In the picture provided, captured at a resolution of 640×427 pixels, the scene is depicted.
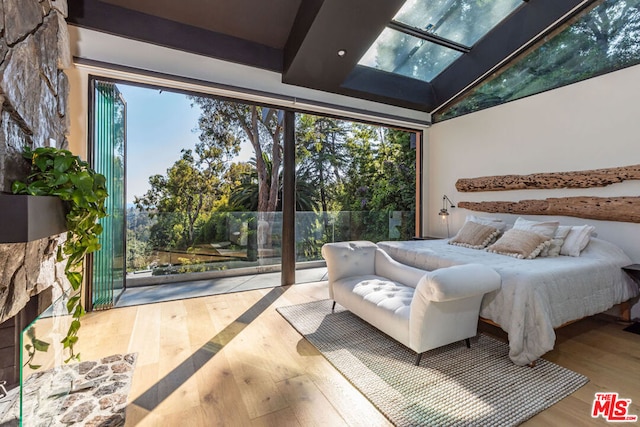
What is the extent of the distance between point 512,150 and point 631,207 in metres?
1.37

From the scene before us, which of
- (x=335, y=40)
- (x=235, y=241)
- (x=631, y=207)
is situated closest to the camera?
(x=631, y=207)

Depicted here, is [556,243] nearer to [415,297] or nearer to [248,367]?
[415,297]

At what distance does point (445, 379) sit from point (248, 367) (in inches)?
51.0

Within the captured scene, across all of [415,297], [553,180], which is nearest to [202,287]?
[415,297]

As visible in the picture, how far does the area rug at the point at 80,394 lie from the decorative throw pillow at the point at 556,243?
3.50 m

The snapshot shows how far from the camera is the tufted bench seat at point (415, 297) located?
6.25 feet

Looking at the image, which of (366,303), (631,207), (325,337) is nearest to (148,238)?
(325,337)

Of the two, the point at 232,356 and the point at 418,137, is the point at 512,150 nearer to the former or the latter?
the point at 418,137

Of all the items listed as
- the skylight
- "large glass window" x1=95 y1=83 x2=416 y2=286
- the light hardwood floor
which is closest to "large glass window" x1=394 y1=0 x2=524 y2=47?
the skylight

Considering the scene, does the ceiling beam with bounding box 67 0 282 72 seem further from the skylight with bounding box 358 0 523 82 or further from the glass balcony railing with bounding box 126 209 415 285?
the glass balcony railing with bounding box 126 209 415 285

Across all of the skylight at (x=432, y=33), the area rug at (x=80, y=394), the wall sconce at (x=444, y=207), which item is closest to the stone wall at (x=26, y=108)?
the area rug at (x=80, y=394)

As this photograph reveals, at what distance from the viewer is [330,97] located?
13.1ft

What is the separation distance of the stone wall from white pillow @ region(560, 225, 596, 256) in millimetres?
4032

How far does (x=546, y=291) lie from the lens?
208 cm
